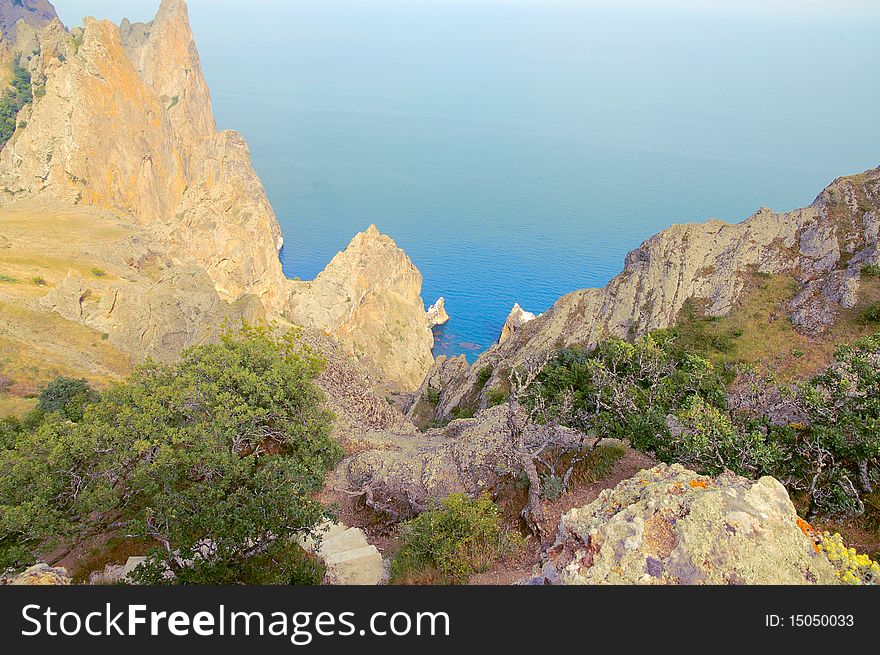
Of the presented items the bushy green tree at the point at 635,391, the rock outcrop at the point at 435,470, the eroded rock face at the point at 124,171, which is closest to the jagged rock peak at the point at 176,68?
the eroded rock face at the point at 124,171

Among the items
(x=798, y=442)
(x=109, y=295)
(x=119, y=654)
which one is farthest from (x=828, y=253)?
(x=109, y=295)

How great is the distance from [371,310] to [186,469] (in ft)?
289

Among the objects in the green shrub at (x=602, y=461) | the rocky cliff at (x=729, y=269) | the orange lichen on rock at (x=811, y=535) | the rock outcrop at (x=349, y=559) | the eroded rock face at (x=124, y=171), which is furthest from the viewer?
the eroded rock face at (x=124, y=171)

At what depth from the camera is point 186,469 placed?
1919 cm

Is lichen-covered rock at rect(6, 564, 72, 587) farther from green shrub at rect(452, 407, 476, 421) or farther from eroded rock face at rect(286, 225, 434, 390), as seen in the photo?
eroded rock face at rect(286, 225, 434, 390)

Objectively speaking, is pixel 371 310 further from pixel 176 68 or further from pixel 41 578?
pixel 176 68

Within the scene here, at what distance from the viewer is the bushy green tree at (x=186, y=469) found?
1631 cm

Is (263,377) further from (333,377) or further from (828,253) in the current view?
(828,253)

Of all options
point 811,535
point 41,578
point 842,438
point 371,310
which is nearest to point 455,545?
point 811,535

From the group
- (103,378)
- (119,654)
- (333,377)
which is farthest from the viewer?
(103,378)

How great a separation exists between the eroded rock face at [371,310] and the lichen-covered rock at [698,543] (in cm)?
8409

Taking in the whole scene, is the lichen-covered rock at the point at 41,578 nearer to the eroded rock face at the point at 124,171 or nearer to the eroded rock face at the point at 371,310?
the eroded rock face at the point at 124,171

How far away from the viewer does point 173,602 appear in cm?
889

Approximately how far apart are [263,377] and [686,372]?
1880cm
